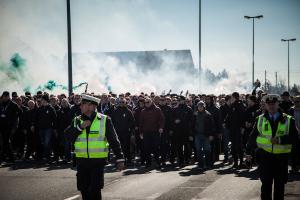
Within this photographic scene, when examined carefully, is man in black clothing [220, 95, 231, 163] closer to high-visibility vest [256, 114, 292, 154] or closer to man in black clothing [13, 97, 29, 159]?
man in black clothing [13, 97, 29, 159]

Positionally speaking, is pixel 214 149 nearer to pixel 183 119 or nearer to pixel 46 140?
pixel 183 119

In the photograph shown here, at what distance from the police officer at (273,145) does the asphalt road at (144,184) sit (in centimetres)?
208

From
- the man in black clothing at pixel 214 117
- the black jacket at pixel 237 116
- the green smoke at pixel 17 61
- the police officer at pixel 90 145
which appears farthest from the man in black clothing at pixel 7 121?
the green smoke at pixel 17 61

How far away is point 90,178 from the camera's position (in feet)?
22.5

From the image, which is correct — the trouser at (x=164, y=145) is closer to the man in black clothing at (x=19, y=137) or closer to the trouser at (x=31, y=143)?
the trouser at (x=31, y=143)

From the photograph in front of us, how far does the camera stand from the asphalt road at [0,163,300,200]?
9.53 meters

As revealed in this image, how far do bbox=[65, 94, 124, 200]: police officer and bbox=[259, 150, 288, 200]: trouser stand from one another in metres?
2.21

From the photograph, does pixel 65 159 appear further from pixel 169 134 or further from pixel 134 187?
pixel 134 187

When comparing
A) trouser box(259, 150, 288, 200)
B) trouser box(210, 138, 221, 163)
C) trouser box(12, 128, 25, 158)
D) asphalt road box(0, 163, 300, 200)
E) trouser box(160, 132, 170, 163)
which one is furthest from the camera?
trouser box(12, 128, 25, 158)

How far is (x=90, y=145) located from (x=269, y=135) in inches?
102

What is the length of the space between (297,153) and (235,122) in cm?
193

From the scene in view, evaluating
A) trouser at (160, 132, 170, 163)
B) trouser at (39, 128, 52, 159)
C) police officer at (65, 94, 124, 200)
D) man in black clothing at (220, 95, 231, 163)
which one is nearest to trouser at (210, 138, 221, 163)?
man in black clothing at (220, 95, 231, 163)

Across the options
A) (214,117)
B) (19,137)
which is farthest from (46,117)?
(214,117)

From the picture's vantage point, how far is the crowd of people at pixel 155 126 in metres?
14.0
